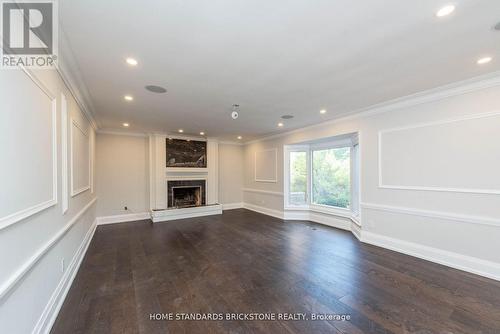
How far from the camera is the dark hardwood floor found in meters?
1.92

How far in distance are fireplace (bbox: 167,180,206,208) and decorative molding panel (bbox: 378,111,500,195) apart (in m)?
5.31

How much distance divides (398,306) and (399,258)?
4.75 feet

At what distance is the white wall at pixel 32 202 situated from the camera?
1.33m

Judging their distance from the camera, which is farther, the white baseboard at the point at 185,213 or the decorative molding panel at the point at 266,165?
the decorative molding panel at the point at 266,165

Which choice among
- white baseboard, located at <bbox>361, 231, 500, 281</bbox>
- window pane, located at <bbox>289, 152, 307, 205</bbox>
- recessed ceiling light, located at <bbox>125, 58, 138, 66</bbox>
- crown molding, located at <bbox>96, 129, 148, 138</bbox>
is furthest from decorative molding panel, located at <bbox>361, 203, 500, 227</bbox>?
crown molding, located at <bbox>96, 129, 148, 138</bbox>

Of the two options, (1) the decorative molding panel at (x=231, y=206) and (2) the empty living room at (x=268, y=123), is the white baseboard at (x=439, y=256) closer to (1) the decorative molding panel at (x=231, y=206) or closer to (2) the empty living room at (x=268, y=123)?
(2) the empty living room at (x=268, y=123)

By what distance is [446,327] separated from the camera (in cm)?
188

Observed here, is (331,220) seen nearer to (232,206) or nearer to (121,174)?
(232,206)

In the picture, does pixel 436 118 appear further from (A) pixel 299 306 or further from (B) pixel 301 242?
(A) pixel 299 306

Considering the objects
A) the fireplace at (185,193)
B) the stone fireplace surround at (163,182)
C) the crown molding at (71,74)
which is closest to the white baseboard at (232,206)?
the stone fireplace surround at (163,182)

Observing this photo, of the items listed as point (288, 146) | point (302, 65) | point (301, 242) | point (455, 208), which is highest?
point (302, 65)

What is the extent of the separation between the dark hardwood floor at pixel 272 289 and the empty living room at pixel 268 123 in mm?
23

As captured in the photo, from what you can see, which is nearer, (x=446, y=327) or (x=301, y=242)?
(x=446, y=327)

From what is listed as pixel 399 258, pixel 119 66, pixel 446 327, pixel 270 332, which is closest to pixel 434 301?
pixel 446 327
